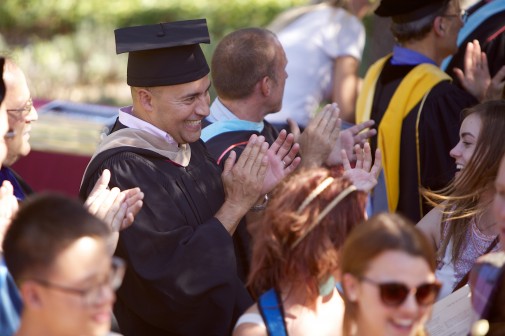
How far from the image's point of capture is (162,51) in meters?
4.64

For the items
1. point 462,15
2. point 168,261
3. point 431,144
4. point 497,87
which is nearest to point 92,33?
point 462,15

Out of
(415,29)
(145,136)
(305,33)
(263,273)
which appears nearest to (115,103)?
(305,33)

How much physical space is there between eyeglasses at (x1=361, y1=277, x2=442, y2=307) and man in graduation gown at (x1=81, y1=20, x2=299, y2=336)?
1364 mm

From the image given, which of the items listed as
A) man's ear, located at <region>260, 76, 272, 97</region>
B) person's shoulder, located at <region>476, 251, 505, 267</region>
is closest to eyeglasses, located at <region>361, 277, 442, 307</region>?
person's shoulder, located at <region>476, 251, 505, 267</region>

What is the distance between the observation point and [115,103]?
1262 cm

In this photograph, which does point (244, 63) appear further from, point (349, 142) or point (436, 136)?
point (436, 136)

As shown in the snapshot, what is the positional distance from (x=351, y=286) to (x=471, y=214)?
129 centimetres

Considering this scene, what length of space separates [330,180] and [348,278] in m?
0.40

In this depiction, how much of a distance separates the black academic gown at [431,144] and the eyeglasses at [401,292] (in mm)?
2566

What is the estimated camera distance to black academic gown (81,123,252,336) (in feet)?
14.1

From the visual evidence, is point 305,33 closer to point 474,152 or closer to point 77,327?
point 474,152

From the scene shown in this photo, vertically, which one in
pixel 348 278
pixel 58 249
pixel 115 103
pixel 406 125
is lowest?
pixel 115 103

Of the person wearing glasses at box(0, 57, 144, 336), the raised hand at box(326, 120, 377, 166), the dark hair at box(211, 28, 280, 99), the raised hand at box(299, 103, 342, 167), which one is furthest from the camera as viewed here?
the dark hair at box(211, 28, 280, 99)

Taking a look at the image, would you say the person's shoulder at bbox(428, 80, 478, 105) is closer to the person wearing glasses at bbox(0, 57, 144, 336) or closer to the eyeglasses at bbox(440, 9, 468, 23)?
the eyeglasses at bbox(440, 9, 468, 23)
